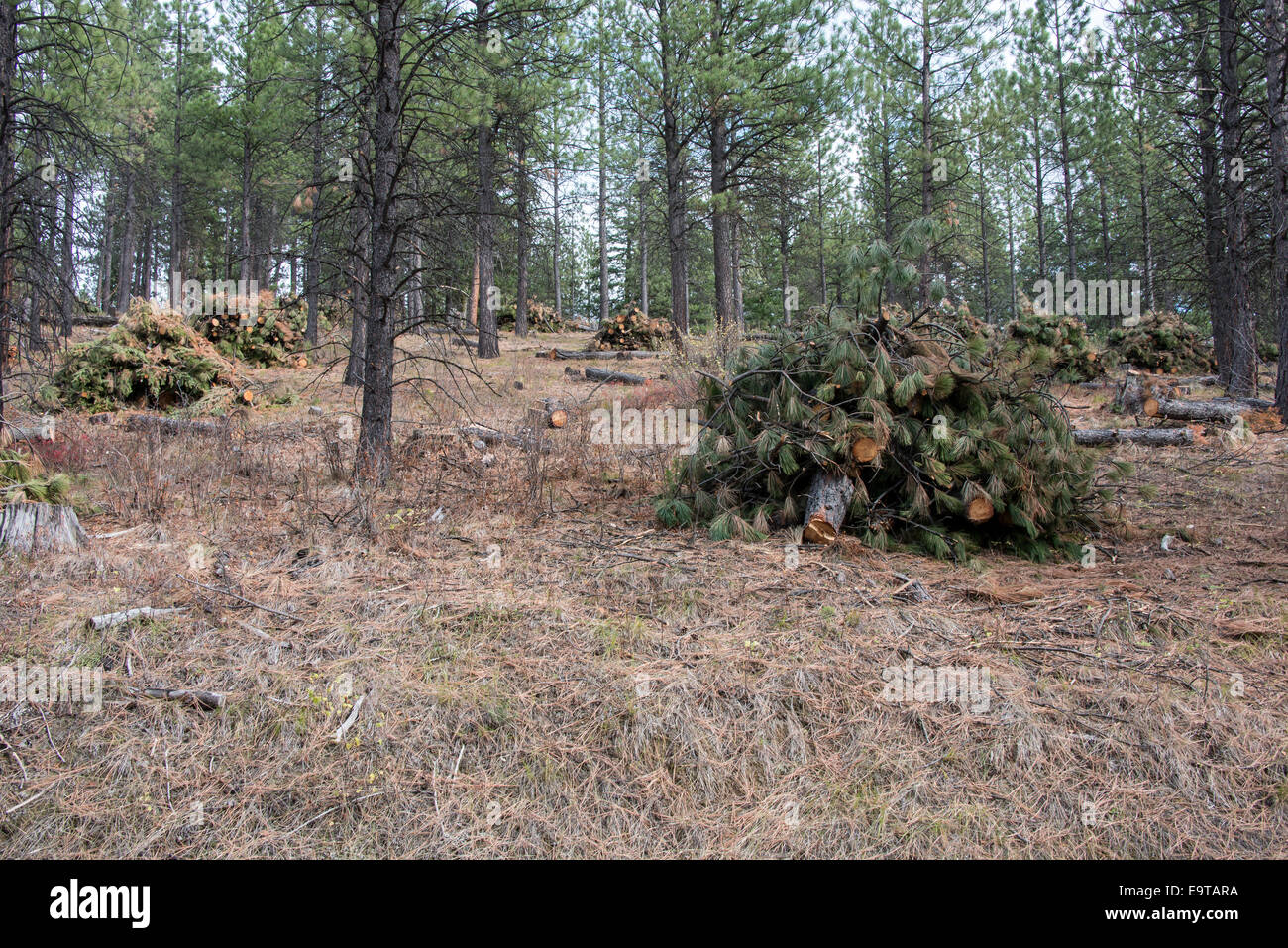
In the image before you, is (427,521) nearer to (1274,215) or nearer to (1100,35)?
(1274,215)

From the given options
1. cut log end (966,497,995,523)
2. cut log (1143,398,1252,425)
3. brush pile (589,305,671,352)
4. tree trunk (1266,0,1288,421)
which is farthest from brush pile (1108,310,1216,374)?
cut log end (966,497,995,523)

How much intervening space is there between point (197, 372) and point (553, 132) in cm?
948

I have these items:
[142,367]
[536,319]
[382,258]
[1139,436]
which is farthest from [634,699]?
[536,319]

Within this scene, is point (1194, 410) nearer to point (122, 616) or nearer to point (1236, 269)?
point (1236, 269)

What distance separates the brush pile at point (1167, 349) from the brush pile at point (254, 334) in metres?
16.9

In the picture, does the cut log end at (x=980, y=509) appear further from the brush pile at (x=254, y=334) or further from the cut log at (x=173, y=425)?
the brush pile at (x=254, y=334)

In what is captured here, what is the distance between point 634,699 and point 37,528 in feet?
12.9

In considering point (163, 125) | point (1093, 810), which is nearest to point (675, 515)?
point (1093, 810)

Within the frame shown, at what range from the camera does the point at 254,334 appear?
13688mm

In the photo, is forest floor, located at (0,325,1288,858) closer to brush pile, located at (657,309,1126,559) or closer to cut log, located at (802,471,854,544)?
cut log, located at (802,471,854,544)

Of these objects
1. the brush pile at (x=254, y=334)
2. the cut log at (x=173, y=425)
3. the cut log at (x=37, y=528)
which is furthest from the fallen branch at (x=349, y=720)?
the brush pile at (x=254, y=334)

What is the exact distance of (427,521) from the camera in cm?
513

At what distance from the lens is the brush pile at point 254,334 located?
43.2 feet

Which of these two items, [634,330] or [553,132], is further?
[634,330]
